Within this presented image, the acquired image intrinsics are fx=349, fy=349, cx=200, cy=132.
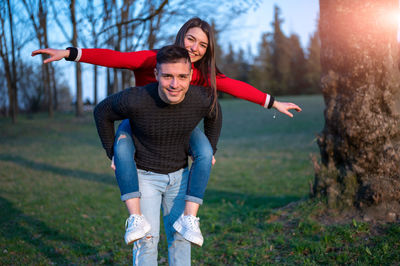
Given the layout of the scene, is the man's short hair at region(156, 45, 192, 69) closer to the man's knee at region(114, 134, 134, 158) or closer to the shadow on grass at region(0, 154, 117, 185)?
the man's knee at region(114, 134, 134, 158)

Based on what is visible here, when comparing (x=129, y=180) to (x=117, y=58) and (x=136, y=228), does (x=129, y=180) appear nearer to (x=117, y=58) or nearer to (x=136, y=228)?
(x=136, y=228)

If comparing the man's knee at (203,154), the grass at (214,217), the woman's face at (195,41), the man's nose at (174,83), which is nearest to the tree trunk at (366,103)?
the grass at (214,217)

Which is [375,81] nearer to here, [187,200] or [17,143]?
[187,200]

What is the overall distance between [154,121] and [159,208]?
0.75 meters

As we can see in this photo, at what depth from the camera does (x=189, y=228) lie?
2.77m

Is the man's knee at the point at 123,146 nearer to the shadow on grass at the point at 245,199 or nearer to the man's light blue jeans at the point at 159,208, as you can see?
the man's light blue jeans at the point at 159,208

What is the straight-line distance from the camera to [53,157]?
12.8 metres

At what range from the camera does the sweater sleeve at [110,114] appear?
8.82 ft

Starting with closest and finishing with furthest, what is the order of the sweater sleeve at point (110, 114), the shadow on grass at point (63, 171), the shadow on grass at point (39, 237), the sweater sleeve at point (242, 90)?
1. the sweater sleeve at point (110, 114)
2. the sweater sleeve at point (242, 90)
3. the shadow on grass at point (39, 237)
4. the shadow on grass at point (63, 171)

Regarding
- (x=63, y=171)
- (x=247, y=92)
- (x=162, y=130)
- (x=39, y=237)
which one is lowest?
(x=63, y=171)

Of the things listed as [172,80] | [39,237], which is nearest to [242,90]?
[172,80]

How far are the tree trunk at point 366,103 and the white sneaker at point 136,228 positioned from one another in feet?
10.0

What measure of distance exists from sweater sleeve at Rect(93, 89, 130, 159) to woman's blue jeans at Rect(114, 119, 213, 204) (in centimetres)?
9

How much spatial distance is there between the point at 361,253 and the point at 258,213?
1.90 m
